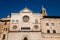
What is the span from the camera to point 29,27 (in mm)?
38781

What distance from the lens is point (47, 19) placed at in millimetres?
40906

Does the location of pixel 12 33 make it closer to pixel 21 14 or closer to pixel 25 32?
pixel 25 32

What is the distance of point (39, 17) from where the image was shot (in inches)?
1612

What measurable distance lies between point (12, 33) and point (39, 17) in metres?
10.8

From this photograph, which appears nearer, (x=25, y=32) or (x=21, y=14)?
(x=25, y=32)

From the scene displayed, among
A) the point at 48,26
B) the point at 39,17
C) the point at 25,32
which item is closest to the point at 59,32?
the point at 48,26

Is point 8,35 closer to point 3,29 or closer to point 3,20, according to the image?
point 3,29

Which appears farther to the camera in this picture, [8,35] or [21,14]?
[21,14]

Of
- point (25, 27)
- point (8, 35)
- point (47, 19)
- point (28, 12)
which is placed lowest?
point (8, 35)

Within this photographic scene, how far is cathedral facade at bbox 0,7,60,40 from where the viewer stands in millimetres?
37250

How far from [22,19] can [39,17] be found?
5.91 m

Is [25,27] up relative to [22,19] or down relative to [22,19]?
down

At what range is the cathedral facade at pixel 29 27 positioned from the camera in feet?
122

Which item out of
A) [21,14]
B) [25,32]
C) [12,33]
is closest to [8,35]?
[12,33]
